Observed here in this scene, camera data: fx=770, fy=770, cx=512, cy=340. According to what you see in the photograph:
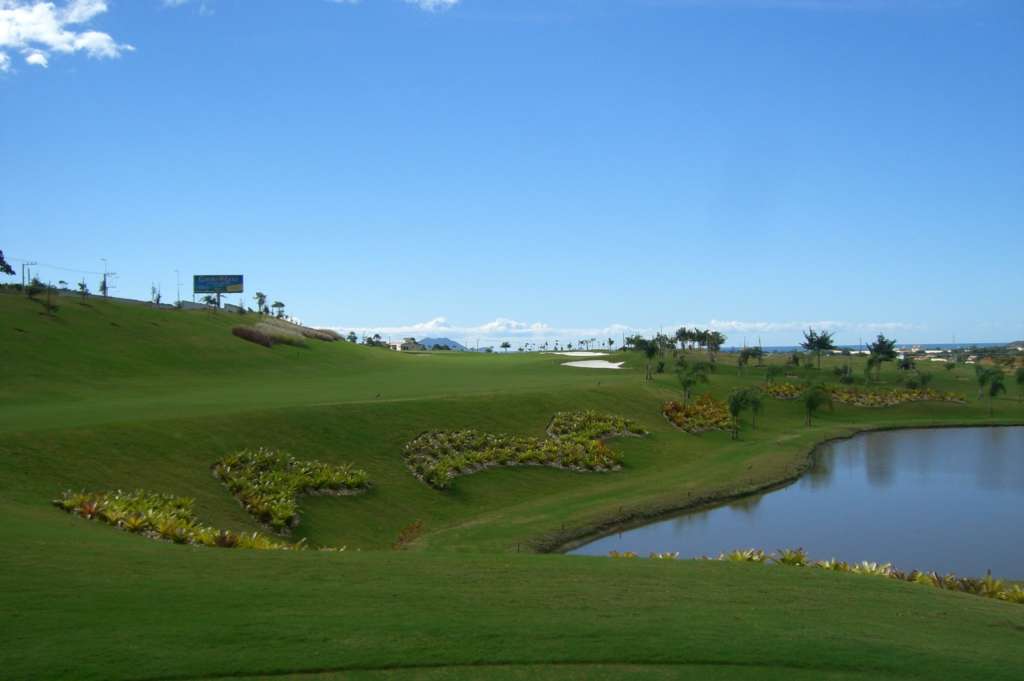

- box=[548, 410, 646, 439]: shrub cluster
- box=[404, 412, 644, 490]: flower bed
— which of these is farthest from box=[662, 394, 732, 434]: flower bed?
box=[404, 412, 644, 490]: flower bed

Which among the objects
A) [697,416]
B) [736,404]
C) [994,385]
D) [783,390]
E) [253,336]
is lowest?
[697,416]

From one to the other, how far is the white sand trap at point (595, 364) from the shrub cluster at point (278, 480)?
58218mm

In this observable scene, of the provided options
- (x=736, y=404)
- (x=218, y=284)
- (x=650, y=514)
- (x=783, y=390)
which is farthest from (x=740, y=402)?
(x=218, y=284)

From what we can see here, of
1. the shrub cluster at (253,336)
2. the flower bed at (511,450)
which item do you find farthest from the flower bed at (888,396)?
the shrub cluster at (253,336)

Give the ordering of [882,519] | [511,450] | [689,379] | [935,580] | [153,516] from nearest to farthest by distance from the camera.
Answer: [935,580]
[153,516]
[882,519]
[511,450]
[689,379]

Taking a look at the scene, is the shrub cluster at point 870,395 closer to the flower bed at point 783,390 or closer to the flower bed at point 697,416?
the flower bed at point 783,390

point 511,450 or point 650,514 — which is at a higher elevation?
point 511,450

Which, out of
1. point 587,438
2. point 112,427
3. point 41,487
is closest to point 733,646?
point 41,487

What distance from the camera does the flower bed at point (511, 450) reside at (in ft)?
107

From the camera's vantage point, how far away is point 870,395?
232 ft

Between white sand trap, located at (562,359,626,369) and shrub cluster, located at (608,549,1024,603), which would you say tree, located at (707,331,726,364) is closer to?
white sand trap, located at (562,359,626,369)

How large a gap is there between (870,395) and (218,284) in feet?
285

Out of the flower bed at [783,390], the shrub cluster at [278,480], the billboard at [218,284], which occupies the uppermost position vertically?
the billboard at [218,284]

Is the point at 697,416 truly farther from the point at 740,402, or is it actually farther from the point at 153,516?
the point at 153,516
